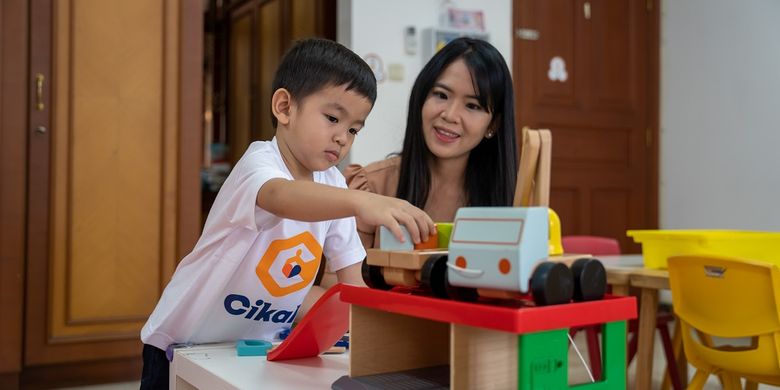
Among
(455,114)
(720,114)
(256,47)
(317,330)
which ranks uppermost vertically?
(256,47)

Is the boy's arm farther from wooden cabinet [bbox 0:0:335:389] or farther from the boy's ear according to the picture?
wooden cabinet [bbox 0:0:335:389]

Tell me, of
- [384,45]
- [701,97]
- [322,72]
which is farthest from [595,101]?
[322,72]

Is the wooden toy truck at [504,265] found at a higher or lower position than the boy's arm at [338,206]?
lower

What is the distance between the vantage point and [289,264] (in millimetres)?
1183

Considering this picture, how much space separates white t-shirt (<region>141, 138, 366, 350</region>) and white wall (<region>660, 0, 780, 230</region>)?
3763mm

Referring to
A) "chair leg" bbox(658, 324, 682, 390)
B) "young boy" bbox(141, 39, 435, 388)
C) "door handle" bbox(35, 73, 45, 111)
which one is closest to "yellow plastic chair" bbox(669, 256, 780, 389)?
"chair leg" bbox(658, 324, 682, 390)

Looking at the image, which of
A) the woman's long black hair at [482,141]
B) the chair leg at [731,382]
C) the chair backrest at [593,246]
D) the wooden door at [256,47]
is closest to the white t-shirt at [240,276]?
the woman's long black hair at [482,141]

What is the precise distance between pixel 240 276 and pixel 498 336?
1.82 feet

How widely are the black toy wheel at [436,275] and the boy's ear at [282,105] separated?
1.77ft

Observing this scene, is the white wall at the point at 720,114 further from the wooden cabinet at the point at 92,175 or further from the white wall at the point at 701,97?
the wooden cabinet at the point at 92,175

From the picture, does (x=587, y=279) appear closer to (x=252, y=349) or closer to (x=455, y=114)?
(x=252, y=349)

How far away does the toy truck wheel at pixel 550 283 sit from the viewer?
25.2 inches

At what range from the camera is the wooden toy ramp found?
0.72 m

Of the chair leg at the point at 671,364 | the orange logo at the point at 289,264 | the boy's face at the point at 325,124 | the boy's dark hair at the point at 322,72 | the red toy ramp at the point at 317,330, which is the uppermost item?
the boy's dark hair at the point at 322,72
